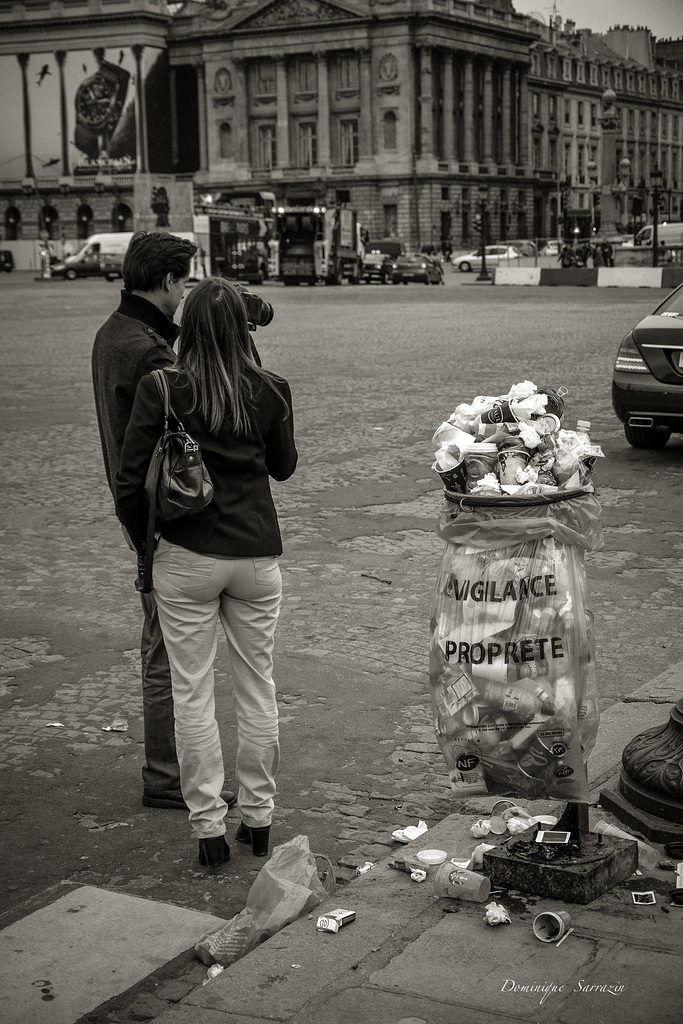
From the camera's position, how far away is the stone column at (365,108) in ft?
311

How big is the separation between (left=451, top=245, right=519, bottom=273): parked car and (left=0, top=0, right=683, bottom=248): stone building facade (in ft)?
74.5

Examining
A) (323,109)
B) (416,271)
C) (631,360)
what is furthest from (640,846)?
(323,109)

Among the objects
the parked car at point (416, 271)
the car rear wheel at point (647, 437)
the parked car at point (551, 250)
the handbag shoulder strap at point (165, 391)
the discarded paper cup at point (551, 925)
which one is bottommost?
the discarded paper cup at point (551, 925)

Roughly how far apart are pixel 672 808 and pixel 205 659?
1.38m

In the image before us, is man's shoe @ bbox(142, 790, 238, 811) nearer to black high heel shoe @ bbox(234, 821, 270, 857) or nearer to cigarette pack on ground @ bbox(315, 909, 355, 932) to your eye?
black high heel shoe @ bbox(234, 821, 270, 857)

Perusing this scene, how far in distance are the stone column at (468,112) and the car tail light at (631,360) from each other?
9273 centimetres

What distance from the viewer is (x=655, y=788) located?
3.67m

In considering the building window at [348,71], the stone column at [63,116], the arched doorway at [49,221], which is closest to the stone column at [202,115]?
the stone column at [63,116]

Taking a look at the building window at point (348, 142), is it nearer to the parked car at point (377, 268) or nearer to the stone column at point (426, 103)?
the stone column at point (426, 103)

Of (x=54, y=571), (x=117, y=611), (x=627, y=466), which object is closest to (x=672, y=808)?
(x=117, y=611)

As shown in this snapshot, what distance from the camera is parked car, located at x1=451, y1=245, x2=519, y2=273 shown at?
223 ft

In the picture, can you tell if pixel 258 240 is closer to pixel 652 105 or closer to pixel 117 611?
pixel 117 611

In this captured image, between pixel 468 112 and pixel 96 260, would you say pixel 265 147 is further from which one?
pixel 96 260

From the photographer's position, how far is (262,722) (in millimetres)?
3936
